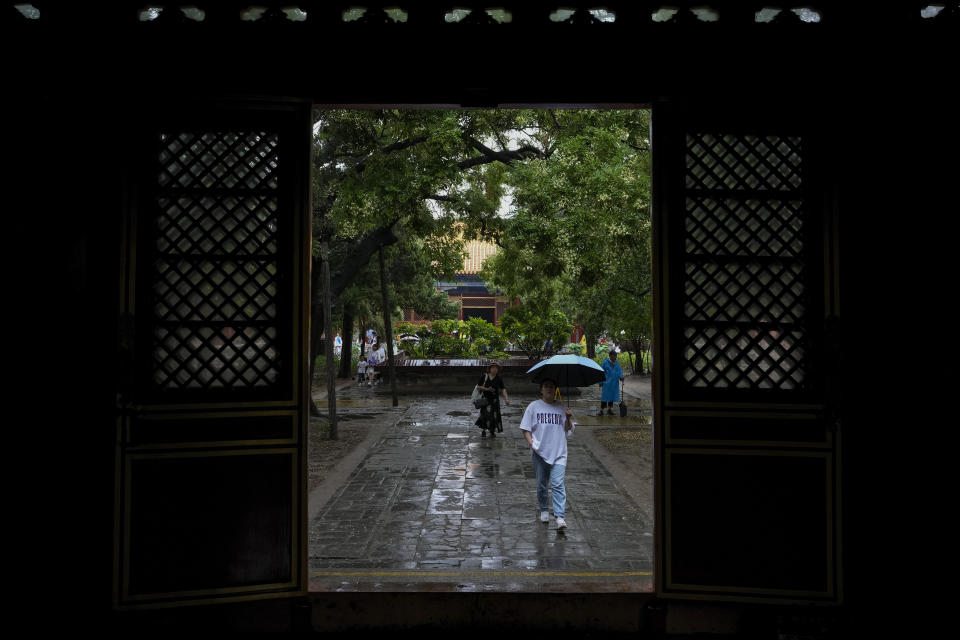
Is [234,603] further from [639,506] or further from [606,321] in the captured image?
[606,321]

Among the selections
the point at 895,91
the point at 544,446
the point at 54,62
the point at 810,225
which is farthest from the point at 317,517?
the point at 895,91

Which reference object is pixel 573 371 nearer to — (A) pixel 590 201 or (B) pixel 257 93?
(A) pixel 590 201

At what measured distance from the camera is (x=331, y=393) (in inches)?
510

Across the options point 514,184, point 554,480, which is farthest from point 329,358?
point 554,480

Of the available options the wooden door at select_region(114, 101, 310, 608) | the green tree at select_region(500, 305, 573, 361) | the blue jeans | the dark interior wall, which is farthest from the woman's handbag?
the green tree at select_region(500, 305, 573, 361)

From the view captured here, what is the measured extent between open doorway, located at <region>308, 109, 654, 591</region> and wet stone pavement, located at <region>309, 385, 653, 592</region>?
3 cm

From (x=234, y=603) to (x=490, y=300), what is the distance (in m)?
36.7

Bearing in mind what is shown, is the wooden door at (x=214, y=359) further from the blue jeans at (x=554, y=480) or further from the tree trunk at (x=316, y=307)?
the tree trunk at (x=316, y=307)

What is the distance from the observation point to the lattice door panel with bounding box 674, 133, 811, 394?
15.2 feet

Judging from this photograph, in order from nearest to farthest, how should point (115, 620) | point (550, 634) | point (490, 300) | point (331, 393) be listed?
point (115, 620) < point (550, 634) < point (331, 393) < point (490, 300)

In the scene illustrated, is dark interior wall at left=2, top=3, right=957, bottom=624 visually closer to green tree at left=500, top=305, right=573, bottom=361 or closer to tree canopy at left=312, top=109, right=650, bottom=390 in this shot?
tree canopy at left=312, top=109, right=650, bottom=390

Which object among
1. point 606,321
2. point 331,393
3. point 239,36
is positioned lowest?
point 331,393

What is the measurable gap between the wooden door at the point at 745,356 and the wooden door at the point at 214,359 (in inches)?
99.3

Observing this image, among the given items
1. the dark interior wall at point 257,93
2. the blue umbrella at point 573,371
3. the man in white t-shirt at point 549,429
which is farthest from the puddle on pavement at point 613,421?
the dark interior wall at point 257,93
